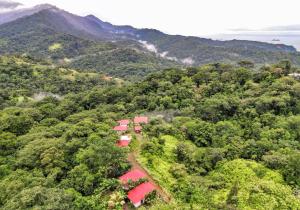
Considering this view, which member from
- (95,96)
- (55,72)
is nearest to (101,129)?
(95,96)

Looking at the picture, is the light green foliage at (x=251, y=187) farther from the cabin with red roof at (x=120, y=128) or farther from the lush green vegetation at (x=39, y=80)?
the lush green vegetation at (x=39, y=80)

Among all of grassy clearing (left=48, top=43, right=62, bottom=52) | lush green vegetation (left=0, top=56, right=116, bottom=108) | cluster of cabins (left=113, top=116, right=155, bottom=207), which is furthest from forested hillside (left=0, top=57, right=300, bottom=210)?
Answer: grassy clearing (left=48, top=43, right=62, bottom=52)

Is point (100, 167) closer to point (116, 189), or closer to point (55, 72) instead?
point (116, 189)

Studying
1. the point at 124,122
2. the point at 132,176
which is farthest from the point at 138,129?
the point at 132,176

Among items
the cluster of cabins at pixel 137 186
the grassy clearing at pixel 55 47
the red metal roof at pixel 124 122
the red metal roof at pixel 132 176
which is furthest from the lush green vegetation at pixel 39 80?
the grassy clearing at pixel 55 47

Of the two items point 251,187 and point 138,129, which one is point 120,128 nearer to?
point 138,129

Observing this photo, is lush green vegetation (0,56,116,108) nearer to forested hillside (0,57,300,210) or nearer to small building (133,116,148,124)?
forested hillside (0,57,300,210)
